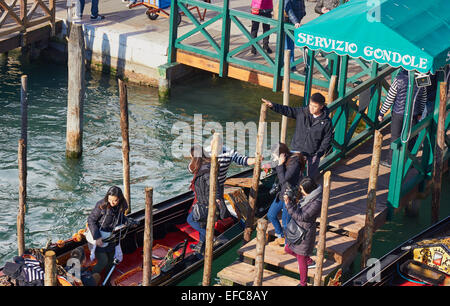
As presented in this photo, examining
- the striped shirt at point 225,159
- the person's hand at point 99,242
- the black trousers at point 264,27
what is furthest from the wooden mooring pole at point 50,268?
the black trousers at point 264,27

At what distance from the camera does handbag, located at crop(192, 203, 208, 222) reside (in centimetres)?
1101

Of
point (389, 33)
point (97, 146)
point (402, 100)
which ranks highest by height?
point (389, 33)

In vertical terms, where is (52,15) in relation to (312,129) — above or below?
below

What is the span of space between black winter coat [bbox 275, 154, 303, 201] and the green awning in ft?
5.52

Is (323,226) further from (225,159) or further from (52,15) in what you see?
(52,15)

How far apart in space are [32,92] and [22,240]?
8.54m

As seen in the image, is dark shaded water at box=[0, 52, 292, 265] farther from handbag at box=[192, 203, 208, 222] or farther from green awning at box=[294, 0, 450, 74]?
green awning at box=[294, 0, 450, 74]

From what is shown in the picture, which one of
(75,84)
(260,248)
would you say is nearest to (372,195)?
(260,248)

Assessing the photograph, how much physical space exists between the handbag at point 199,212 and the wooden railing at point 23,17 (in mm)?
8436

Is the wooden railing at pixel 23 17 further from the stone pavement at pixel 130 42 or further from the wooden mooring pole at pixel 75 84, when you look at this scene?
the wooden mooring pole at pixel 75 84

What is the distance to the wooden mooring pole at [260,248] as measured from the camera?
29.8ft

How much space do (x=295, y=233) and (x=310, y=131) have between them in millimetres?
1768

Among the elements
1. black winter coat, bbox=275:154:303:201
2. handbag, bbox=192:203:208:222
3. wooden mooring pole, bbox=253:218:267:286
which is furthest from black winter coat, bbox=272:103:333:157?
wooden mooring pole, bbox=253:218:267:286

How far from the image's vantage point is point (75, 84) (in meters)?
14.3
